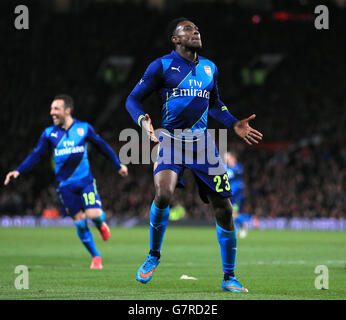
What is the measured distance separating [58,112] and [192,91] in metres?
4.03

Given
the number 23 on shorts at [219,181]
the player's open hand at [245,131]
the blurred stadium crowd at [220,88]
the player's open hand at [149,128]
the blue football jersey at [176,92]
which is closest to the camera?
the player's open hand at [149,128]

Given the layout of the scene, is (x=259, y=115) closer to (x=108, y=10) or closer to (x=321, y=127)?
(x=321, y=127)

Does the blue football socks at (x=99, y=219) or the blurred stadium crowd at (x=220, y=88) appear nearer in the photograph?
the blue football socks at (x=99, y=219)

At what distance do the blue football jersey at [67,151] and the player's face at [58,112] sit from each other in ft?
0.40

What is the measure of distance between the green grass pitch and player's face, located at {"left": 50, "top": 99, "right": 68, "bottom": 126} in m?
2.20

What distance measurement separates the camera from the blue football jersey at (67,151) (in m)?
11.0

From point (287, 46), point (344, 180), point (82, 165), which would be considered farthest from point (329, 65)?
point (82, 165)

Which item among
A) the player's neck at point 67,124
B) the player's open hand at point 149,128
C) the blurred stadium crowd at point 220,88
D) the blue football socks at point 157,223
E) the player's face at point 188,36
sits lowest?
the blue football socks at point 157,223

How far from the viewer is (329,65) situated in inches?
1524

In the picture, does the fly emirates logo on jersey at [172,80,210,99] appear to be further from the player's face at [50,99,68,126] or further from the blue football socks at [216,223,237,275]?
the player's face at [50,99,68,126]

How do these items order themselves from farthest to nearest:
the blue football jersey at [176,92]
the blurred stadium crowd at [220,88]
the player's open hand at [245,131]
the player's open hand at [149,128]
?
the blurred stadium crowd at [220,88] < the player's open hand at [245,131] < the blue football jersey at [176,92] < the player's open hand at [149,128]

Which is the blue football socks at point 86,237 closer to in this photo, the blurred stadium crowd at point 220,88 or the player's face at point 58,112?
the player's face at point 58,112

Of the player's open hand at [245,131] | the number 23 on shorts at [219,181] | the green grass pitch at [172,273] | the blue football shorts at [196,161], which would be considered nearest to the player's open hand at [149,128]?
the blue football shorts at [196,161]

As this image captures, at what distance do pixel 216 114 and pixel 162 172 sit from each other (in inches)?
41.5
